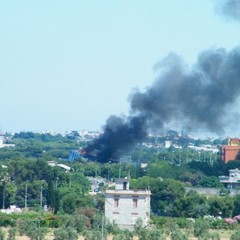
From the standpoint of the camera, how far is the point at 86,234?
34.2 m

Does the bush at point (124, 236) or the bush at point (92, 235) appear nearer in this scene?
the bush at point (92, 235)

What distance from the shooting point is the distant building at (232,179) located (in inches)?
2537

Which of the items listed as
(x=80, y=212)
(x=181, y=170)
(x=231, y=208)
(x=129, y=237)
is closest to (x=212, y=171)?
(x=181, y=170)

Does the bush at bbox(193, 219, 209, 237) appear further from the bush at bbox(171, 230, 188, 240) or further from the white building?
the white building

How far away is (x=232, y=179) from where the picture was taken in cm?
6600

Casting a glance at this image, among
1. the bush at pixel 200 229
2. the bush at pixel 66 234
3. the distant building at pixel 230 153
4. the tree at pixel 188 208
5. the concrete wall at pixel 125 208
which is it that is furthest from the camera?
the distant building at pixel 230 153

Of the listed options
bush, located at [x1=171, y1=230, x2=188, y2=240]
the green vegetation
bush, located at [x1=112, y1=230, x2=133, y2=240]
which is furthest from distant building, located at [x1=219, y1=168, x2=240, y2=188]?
bush, located at [x1=171, y1=230, x2=188, y2=240]

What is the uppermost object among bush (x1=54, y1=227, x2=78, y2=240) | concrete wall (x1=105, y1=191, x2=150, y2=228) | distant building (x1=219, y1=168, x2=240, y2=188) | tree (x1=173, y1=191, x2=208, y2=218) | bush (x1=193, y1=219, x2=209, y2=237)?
distant building (x1=219, y1=168, x2=240, y2=188)

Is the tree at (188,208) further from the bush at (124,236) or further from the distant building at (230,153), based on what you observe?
the distant building at (230,153)

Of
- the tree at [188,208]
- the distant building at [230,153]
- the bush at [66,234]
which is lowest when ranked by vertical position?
the bush at [66,234]

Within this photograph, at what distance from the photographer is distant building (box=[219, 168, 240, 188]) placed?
64438 mm

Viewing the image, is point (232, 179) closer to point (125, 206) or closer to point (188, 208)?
point (188, 208)

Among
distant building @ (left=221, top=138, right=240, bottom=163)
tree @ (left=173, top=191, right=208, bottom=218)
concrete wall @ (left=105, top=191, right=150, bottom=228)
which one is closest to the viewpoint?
concrete wall @ (left=105, top=191, right=150, bottom=228)

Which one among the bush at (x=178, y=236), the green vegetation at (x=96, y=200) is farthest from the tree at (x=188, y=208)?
the bush at (x=178, y=236)
